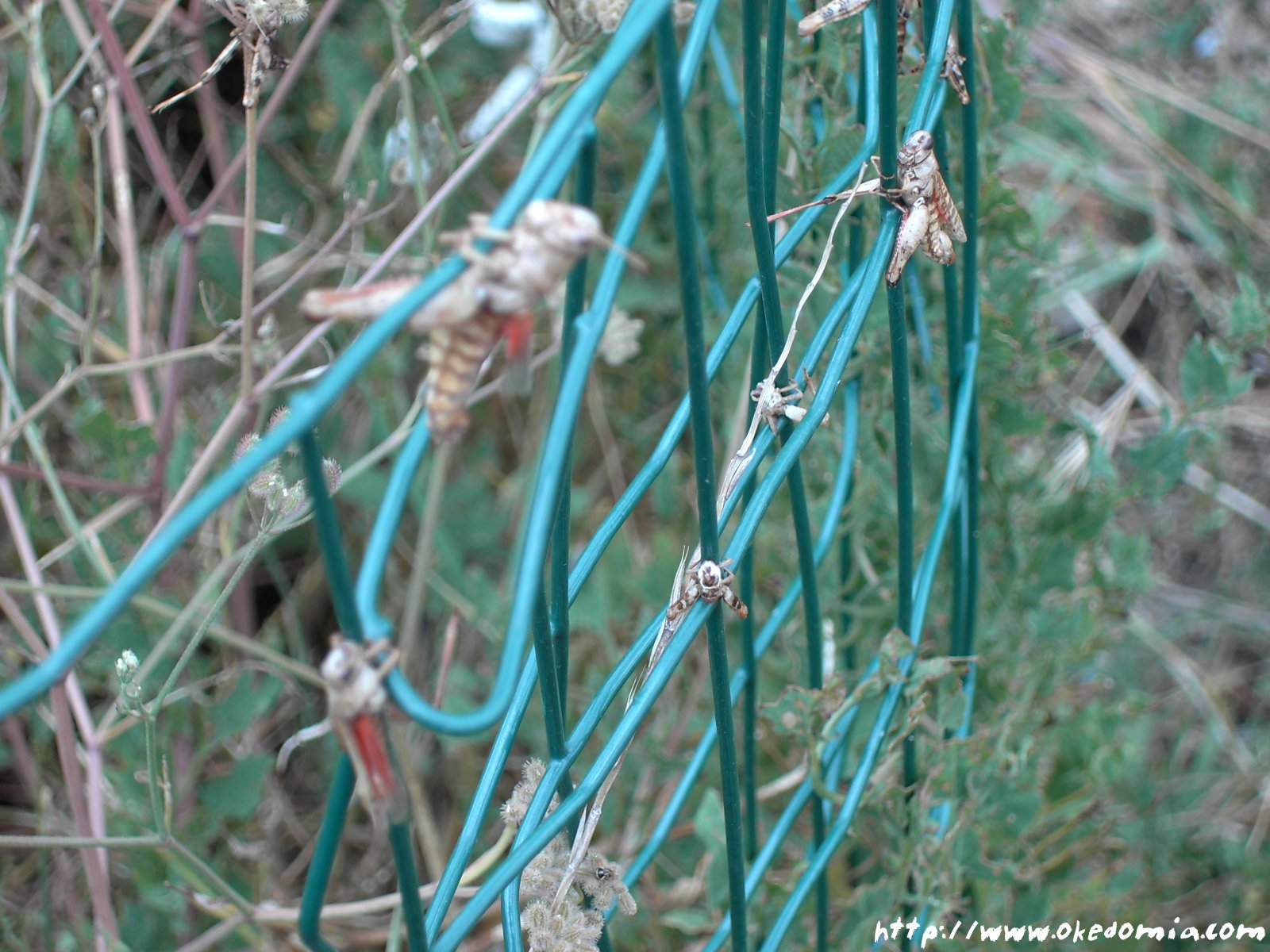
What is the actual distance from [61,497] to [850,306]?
707 millimetres

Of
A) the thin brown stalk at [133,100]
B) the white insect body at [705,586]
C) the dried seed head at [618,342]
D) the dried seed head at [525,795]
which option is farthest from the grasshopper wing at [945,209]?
the thin brown stalk at [133,100]

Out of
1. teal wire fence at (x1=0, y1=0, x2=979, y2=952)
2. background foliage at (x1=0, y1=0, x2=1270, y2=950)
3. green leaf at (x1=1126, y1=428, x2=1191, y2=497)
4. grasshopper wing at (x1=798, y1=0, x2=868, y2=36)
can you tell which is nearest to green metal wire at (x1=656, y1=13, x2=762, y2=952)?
teal wire fence at (x1=0, y1=0, x2=979, y2=952)

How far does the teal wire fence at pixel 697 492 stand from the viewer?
326 millimetres

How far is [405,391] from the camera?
154cm

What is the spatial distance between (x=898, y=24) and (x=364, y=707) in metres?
0.45

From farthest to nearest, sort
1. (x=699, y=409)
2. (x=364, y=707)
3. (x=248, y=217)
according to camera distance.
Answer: (x=248, y=217) → (x=699, y=409) → (x=364, y=707)

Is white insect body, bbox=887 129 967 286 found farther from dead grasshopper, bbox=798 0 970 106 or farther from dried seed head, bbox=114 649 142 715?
dried seed head, bbox=114 649 142 715

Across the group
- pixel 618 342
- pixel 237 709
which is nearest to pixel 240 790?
pixel 237 709

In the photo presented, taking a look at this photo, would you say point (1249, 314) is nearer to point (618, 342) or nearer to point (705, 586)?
point (618, 342)

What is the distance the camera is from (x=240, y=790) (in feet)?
3.37

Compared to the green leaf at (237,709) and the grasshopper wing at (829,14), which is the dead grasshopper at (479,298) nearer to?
the grasshopper wing at (829,14)

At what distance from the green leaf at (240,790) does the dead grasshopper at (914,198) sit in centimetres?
81

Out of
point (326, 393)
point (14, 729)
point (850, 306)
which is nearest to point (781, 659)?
point (850, 306)

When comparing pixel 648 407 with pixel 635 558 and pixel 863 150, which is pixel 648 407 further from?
pixel 863 150
